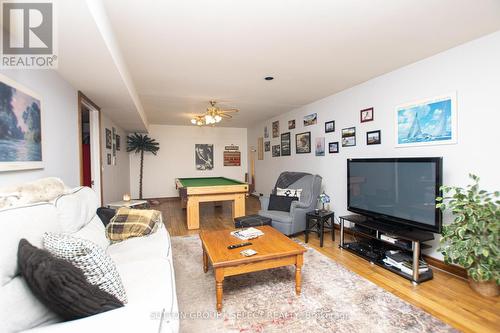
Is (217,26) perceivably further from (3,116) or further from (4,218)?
(4,218)

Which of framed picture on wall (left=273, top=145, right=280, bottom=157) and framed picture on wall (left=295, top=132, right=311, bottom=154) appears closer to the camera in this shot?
framed picture on wall (left=295, top=132, right=311, bottom=154)

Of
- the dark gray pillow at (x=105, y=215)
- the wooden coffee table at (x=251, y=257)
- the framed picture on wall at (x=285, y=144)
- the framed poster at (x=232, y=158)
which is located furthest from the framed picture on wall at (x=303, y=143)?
the dark gray pillow at (x=105, y=215)

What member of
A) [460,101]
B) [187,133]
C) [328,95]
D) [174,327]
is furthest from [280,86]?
[187,133]

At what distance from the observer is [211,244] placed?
2.25m

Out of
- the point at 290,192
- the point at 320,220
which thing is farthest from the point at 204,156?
the point at 320,220

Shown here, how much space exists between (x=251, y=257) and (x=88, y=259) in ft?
3.91

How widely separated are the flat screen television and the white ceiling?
1185 millimetres

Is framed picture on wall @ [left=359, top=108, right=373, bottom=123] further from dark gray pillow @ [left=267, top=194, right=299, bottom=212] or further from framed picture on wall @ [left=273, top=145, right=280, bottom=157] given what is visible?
framed picture on wall @ [left=273, top=145, right=280, bottom=157]

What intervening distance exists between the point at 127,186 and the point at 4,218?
604cm

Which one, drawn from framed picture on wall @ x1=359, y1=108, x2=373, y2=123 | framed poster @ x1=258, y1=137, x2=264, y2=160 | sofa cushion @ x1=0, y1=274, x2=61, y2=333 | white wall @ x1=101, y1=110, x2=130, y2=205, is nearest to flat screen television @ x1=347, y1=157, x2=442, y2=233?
framed picture on wall @ x1=359, y1=108, x2=373, y2=123

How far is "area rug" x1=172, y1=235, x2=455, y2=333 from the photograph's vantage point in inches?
66.9

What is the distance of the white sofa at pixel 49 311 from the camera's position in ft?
2.91

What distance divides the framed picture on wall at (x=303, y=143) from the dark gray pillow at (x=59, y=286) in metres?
4.29

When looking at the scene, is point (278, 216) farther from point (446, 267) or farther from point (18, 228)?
point (18, 228)
